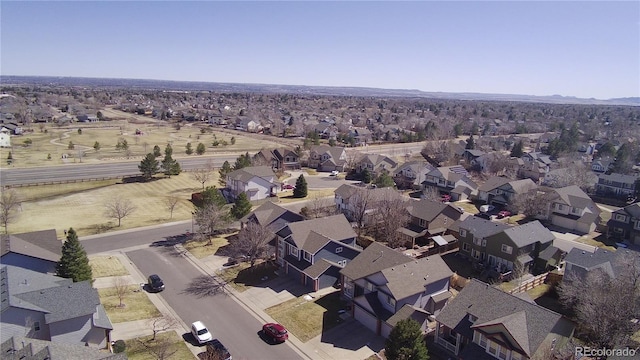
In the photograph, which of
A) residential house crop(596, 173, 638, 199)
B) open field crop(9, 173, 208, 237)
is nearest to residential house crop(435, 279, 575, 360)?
open field crop(9, 173, 208, 237)

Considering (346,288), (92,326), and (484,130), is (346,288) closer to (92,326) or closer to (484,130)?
(92,326)

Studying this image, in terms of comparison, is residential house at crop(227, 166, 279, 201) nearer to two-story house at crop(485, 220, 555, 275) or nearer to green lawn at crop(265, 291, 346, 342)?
green lawn at crop(265, 291, 346, 342)

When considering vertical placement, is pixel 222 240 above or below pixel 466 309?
below

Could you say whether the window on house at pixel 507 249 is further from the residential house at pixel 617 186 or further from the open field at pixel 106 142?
the open field at pixel 106 142

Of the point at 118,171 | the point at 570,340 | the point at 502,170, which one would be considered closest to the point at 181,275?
the point at 570,340

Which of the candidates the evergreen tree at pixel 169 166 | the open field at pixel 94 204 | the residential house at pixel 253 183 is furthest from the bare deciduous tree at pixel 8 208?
the residential house at pixel 253 183
